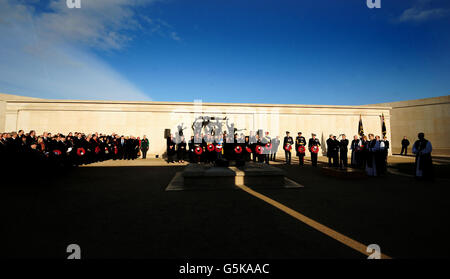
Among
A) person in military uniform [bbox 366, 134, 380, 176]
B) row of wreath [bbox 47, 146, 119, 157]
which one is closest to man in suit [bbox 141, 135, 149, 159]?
row of wreath [bbox 47, 146, 119, 157]

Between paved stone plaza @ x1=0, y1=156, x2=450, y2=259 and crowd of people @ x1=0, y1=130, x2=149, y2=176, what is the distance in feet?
6.20

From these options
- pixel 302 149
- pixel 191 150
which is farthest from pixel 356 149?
pixel 191 150

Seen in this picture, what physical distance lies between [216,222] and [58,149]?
965 cm

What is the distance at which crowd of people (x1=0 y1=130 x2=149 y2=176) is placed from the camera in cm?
721

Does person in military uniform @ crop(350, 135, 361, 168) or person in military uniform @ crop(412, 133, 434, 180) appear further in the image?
person in military uniform @ crop(350, 135, 361, 168)

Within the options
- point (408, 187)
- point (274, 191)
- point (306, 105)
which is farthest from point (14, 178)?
point (306, 105)

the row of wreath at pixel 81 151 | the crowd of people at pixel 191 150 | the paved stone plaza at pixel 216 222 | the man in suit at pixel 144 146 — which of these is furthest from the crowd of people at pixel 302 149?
the row of wreath at pixel 81 151

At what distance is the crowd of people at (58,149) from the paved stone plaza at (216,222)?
1888 millimetres

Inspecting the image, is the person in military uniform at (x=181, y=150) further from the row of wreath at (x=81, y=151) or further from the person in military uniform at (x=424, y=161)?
the person in military uniform at (x=424, y=161)

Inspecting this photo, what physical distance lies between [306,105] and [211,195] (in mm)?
17795

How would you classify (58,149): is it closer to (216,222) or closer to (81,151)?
(81,151)

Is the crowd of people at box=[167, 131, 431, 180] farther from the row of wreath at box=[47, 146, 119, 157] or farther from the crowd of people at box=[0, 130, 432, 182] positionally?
the row of wreath at box=[47, 146, 119, 157]
